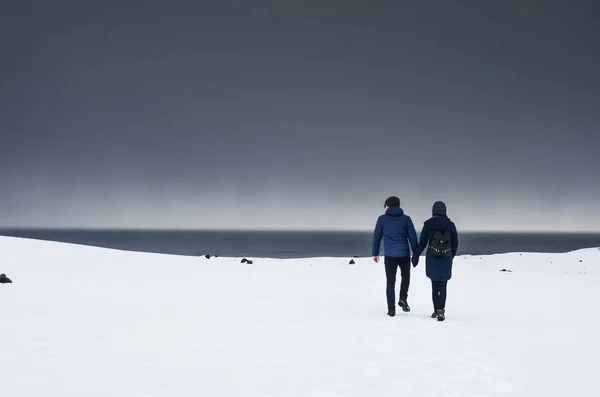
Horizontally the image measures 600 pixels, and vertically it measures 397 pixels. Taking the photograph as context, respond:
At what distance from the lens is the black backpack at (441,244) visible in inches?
568

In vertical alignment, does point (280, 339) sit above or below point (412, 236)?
below

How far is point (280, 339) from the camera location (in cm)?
1146

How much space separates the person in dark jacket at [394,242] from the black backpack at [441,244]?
40 centimetres

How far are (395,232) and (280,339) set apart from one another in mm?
4727

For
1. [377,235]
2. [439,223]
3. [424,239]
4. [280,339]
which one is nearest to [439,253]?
[424,239]

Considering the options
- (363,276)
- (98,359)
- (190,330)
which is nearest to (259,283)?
(363,276)

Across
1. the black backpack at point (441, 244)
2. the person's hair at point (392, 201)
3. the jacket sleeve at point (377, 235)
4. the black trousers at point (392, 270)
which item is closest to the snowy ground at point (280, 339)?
the black trousers at point (392, 270)

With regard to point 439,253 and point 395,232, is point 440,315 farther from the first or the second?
point 395,232

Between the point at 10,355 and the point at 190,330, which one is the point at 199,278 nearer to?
the point at 190,330

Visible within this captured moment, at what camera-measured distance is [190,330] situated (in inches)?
482

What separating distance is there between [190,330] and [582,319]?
8.46m

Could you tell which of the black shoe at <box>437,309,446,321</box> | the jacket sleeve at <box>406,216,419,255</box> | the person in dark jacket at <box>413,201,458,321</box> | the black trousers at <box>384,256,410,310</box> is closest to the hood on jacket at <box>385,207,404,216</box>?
the jacket sleeve at <box>406,216,419,255</box>

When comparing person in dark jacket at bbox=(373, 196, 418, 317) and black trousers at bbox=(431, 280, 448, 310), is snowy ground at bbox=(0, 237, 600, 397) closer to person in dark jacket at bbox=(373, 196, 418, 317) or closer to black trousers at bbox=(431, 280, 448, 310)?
black trousers at bbox=(431, 280, 448, 310)

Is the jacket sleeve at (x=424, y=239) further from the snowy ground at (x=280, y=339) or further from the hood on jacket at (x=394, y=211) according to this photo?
the snowy ground at (x=280, y=339)
